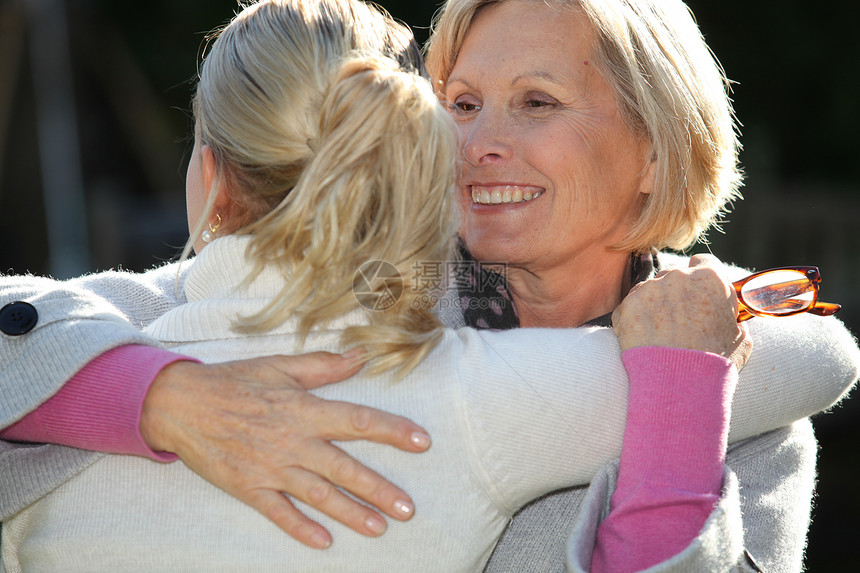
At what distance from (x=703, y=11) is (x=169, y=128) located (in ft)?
17.1

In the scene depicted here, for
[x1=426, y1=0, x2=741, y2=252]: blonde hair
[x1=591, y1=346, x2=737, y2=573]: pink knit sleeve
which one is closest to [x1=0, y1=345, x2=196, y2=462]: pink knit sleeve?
[x1=591, y1=346, x2=737, y2=573]: pink knit sleeve

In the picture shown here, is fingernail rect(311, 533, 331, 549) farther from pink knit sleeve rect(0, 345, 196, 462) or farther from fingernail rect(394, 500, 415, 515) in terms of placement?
pink knit sleeve rect(0, 345, 196, 462)

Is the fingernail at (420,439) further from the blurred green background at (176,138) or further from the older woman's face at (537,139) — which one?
the blurred green background at (176,138)

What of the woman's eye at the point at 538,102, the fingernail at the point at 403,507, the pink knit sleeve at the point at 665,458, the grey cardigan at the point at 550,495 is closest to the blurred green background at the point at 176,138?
the grey cardigan at the point at 550,495

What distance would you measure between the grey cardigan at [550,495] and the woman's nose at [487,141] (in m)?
0.71

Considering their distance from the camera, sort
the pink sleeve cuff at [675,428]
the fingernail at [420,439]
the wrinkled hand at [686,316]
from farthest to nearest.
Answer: the wrinkled hand at [686,316] → the pink sleeve cuff at [675,428] → the fingernail at [420,439]

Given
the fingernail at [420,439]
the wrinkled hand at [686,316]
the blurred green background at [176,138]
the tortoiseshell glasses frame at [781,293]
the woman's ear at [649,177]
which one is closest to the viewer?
the fingernail at [420,439]

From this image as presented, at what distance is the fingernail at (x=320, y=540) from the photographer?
1.28 metres

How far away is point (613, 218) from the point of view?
2162 millimetres

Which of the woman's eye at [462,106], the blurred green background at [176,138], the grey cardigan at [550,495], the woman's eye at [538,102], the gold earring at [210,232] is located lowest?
the blurred green background at [176,138]

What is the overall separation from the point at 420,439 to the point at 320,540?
213 mm

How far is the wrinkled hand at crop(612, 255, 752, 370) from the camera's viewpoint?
1.51 metres

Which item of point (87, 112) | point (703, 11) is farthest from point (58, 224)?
point (703, 11)

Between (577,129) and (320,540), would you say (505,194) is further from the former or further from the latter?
(320,540)
